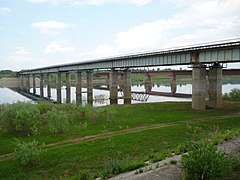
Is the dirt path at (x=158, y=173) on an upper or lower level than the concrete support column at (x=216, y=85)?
lower

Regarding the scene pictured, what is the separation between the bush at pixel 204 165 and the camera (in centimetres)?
867

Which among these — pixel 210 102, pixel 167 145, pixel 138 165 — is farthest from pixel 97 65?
pixel 138 165

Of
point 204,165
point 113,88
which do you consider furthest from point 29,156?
point 113,88

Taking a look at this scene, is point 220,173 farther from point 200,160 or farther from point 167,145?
point 167,145

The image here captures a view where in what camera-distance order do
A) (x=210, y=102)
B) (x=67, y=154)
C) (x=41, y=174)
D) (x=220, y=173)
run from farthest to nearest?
1. (x=210, y=102)
2. (x=67, y=154)
3. (x=41, y=174)
4. (x=220, y=173)

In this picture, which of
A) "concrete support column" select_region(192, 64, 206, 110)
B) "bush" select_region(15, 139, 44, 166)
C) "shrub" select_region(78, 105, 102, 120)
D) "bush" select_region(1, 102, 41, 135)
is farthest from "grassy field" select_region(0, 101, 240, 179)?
"concrete support column" select_region(192, 64, 206, 110)

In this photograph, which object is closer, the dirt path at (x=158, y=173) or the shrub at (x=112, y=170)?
the dirt path at (x=158, y=173)

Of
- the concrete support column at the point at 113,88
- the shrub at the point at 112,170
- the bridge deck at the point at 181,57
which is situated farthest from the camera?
the concrete support column at the point at 113,88

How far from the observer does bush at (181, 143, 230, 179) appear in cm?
867

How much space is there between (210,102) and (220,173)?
113 ft

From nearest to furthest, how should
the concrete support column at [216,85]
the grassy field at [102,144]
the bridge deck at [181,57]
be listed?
the grassy field at [102,144] < the bridge deck at [181,57] < the concrete support column at [216,85]

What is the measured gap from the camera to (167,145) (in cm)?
1817

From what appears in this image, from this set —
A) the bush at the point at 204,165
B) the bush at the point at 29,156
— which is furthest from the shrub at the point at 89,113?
the bush at the point at 204,165

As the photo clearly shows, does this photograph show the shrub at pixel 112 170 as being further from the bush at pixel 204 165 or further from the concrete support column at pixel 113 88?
the concrete support column at pixel 113 88
